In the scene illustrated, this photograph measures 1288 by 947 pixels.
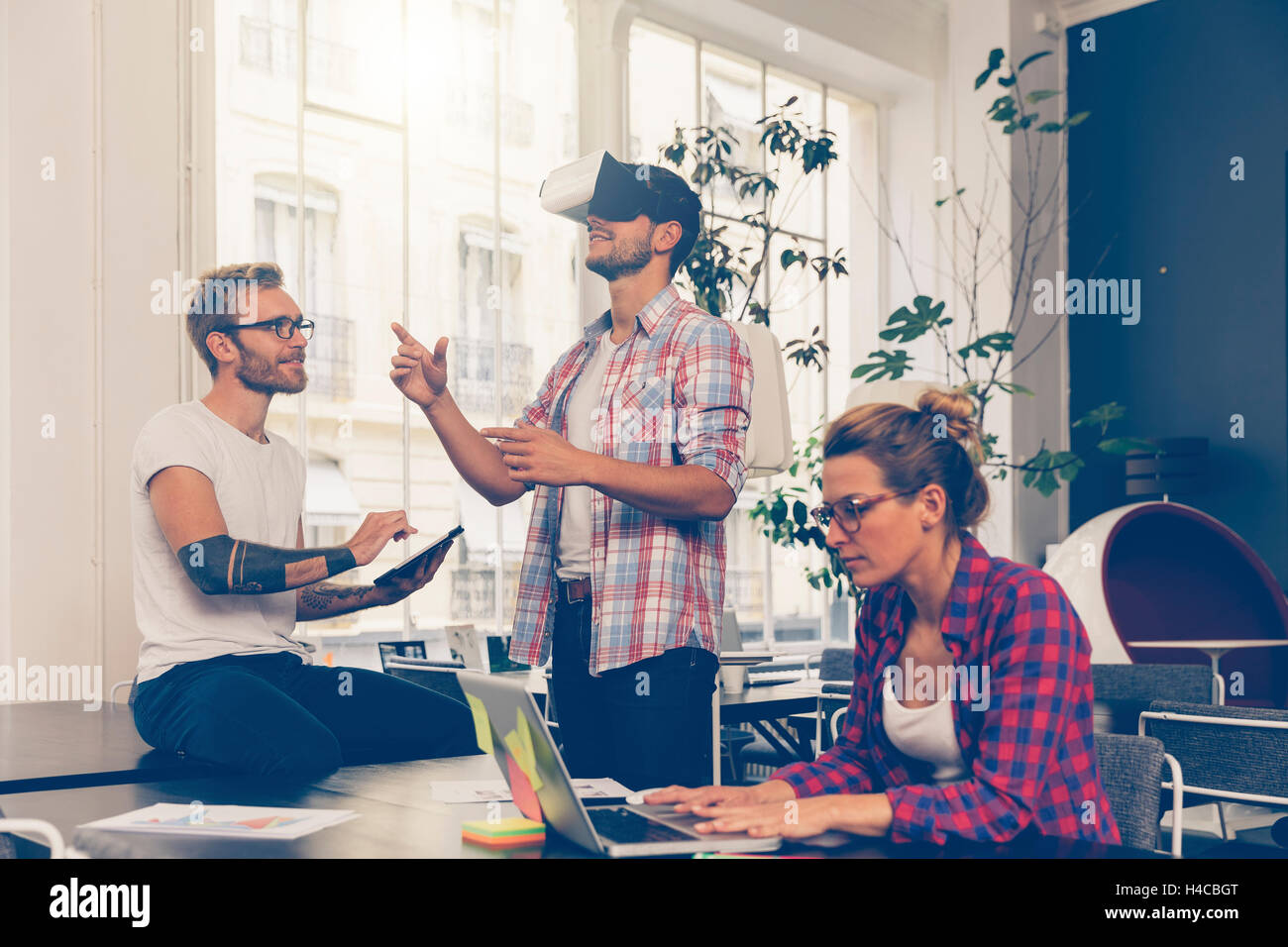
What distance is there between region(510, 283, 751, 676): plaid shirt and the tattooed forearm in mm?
573

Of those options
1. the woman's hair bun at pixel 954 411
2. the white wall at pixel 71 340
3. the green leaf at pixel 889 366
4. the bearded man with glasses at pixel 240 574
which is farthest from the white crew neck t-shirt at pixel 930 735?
the green leaf at pixel 889 366

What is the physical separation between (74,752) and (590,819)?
162 cm

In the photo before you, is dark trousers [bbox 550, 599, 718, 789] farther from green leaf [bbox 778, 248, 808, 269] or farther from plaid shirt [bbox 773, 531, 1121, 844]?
green leaf [bbox 778, 248, 808, 269]

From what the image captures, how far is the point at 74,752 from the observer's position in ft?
8.13

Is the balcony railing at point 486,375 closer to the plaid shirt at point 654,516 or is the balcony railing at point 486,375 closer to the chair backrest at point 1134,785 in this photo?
the plaid shirt at point 654,516

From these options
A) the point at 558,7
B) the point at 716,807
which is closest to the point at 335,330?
the point at 558,7

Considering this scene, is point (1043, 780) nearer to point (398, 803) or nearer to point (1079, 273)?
point (398, 803)

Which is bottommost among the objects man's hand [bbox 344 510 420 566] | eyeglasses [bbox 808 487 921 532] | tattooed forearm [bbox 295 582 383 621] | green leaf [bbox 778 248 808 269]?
tattooed forearm [bbox 295 582 383 621]

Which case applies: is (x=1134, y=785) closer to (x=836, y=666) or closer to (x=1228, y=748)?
(x=1228, y=748)

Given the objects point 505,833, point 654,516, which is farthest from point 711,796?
point 654,516

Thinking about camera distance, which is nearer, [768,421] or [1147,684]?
[768,421]

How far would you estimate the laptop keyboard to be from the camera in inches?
50.0

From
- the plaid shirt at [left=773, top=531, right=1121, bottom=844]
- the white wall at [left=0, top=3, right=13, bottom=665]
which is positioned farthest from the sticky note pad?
the white wall at [left=0, top=3, right=13, bottom=665]
